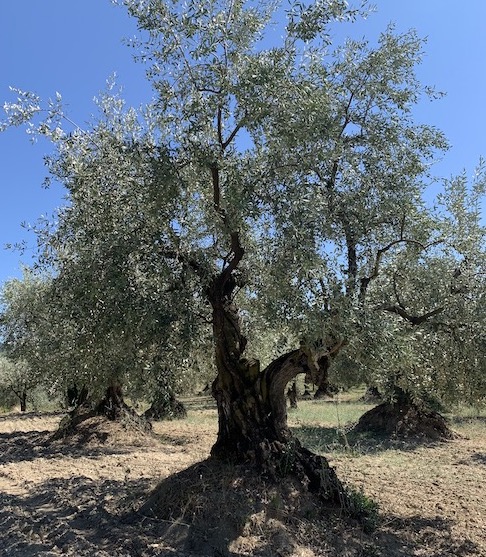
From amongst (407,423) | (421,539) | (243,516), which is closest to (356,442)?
(407,423)

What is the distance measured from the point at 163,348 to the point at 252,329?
3005 mm

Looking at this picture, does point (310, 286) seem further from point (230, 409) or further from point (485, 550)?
point (485, 550)

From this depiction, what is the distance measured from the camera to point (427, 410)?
61.3 ft

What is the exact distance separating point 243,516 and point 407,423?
12526 mm

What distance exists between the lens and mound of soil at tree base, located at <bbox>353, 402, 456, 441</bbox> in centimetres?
1777

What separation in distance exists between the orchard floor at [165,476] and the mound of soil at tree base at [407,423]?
2.51ft

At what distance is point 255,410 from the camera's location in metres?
8.45

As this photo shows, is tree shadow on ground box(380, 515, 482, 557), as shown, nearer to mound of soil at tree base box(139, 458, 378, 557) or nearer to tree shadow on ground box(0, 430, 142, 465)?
mound of soil at tree base box(139, 458, 378, 557)

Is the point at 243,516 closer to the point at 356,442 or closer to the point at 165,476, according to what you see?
the point at 165,476

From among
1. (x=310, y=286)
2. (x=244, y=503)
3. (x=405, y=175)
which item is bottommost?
(x=244, y=503)

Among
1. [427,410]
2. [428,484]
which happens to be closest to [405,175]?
[428,484]

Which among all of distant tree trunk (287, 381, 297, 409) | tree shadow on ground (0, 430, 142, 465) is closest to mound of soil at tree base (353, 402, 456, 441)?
tree shadow on ground (0, 430, 142, 465)

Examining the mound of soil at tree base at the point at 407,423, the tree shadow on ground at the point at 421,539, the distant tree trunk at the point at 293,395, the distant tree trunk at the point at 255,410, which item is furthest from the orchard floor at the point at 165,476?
the distant tree trunk at the point at 293,395

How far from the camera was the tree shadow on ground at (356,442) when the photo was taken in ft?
50.2
